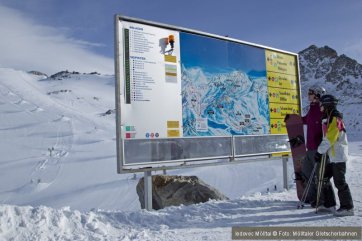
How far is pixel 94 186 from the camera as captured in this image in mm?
23141

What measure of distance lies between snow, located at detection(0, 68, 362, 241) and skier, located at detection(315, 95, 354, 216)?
271 millimetres

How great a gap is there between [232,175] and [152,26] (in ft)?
51.7

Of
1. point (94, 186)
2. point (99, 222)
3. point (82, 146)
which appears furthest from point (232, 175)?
point (82, 146)

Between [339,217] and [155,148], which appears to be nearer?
[339,217]

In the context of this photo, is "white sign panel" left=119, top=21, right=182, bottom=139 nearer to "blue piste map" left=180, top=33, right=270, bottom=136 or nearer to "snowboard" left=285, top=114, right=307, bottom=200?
"blue piste map" left=180, top=33, right=270, bottom=136

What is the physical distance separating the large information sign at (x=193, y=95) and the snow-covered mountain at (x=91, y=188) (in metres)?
1.18

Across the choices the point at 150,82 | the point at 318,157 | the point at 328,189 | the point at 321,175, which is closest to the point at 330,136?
the point at 318,157

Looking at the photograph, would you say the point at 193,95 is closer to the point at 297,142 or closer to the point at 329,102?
the point at 297,142

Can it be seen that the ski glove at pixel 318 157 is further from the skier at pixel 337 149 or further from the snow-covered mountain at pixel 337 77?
the snow-covered mountain at pixel 337 77

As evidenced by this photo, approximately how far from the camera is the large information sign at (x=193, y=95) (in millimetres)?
6273

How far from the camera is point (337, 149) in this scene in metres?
5.68

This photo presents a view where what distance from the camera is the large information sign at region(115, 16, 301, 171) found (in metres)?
6.27

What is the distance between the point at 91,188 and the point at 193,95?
55.9ft

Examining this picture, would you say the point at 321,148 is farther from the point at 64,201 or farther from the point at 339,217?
the point at 64,201
